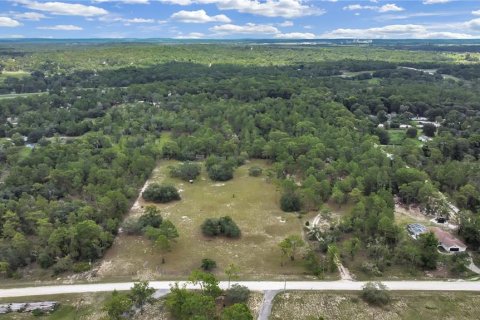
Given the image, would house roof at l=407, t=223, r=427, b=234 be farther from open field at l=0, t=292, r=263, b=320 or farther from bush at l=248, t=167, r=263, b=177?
bush at l=248, t=167, r=263, b=177

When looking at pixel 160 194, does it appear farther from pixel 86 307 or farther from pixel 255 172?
pixel 86 307

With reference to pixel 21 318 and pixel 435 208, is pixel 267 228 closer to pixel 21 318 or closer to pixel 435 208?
pixel 435 208

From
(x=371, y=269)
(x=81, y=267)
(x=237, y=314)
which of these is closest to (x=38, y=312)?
(x=81, y=267)


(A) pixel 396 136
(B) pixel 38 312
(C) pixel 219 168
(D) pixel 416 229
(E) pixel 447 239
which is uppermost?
(C) pixel 219 168

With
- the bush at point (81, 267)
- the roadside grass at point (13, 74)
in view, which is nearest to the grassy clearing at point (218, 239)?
the bush at point (81, 267)

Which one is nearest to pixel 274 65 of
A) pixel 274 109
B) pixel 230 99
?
pixel 230 99

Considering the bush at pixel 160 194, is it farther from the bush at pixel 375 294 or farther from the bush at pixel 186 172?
the bush at pixel 375 294
